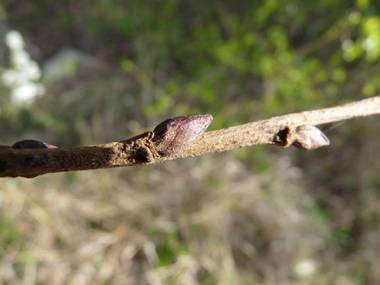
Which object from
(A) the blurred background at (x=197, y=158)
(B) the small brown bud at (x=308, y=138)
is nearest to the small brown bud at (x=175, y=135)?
(B) the small brown bud at (x=308, y=138)

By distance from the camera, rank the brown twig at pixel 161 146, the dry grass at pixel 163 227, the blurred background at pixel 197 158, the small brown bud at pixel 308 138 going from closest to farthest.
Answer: the brown twig at pixel 161 146 < the small brown bud at pixel 308 138 < the dry grass at pixel 163 227 < the blurred background at pixel 197 158

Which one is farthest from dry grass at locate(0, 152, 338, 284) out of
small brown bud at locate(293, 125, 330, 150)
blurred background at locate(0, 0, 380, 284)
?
small brown bud at locate(293, 125, 330, 150)

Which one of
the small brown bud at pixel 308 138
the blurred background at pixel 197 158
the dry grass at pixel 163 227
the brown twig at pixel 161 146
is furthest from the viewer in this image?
the blurred background at pixel 197 158

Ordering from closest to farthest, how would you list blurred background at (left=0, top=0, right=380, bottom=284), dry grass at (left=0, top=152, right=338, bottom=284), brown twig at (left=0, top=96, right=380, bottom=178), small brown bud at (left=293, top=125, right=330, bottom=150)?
brown twig at (left=0, top=96, right=380, bottom=178) → small brown bud at (left=293, top=125, right=330, bottom=150) → dry grass at (left=0, top=152, right=338, bottom=284) → blurred background at (left=0, top=0, right=380, bottom=284)

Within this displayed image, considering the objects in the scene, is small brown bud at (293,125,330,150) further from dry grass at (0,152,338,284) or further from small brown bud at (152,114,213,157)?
dry grass at (0,152,338,284)

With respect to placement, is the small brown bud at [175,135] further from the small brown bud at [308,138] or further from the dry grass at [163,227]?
the dry grass at [163,227]

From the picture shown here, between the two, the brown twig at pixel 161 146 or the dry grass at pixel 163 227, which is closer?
the brown twig at pixel 161 146

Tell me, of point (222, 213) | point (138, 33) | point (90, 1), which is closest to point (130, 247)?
point (222, 213)

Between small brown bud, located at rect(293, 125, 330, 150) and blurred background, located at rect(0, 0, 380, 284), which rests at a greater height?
blurred background, located at rect(0, 0, 380, 284)
